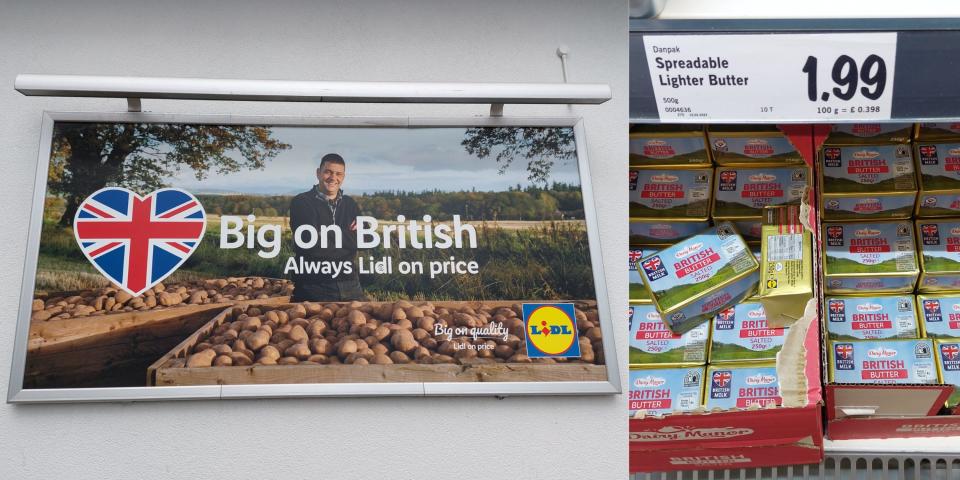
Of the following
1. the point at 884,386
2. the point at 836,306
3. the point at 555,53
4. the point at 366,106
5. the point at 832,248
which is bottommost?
the point at 884,386

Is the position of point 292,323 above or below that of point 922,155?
below

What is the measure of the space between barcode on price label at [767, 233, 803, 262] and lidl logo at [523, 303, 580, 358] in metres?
1.71

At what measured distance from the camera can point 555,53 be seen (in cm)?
376

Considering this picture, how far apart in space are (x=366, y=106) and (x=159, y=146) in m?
0.79

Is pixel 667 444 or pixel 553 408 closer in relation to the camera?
pixel 553 408

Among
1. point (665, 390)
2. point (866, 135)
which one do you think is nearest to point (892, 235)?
point (866, 135)

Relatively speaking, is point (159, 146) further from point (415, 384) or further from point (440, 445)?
point (440, 445)

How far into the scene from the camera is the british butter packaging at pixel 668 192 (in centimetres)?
489

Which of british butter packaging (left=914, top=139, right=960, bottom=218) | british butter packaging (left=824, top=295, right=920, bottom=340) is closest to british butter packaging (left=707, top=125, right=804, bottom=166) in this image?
british butter packaging (left=914, top=139, right=960, bottom=218)

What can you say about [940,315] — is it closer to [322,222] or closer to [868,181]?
[868,181]

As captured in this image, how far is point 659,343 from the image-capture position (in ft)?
15.8

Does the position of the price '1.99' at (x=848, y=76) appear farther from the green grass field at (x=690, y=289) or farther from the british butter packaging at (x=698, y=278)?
the green grass field at (x=690, y=289)

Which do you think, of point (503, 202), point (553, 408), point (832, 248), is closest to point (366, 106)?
point (503, 202)

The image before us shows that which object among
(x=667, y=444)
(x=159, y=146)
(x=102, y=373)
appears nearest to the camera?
(x=102, y=373)
